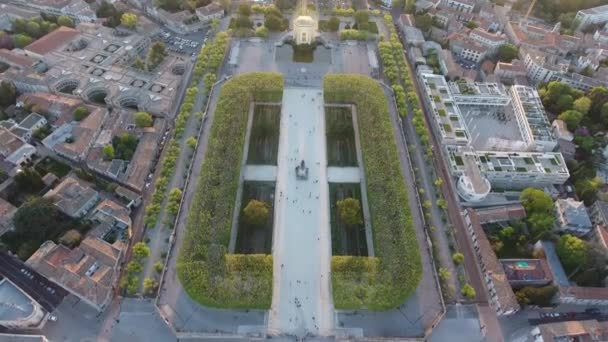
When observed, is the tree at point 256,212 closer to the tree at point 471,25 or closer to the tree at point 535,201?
the tree at point 535,201

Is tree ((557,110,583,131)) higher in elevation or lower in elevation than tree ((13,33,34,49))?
higher

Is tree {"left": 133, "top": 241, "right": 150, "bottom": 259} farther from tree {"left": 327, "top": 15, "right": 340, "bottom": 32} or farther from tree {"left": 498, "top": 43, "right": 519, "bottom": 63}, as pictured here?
tree {"left": 498, "top": 43, "right": 519, "bottom": 63}

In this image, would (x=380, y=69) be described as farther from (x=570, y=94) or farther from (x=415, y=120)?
(x=570, y=94)

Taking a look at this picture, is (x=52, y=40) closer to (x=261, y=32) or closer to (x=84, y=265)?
(x=261, y=32)

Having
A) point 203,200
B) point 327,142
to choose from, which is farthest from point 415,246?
point 203,200

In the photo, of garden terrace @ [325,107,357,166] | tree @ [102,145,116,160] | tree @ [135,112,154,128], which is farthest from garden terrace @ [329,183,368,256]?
tree @ [102,145,116,160]

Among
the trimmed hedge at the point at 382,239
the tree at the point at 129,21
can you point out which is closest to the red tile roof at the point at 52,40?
the tree at the point at 129,21
